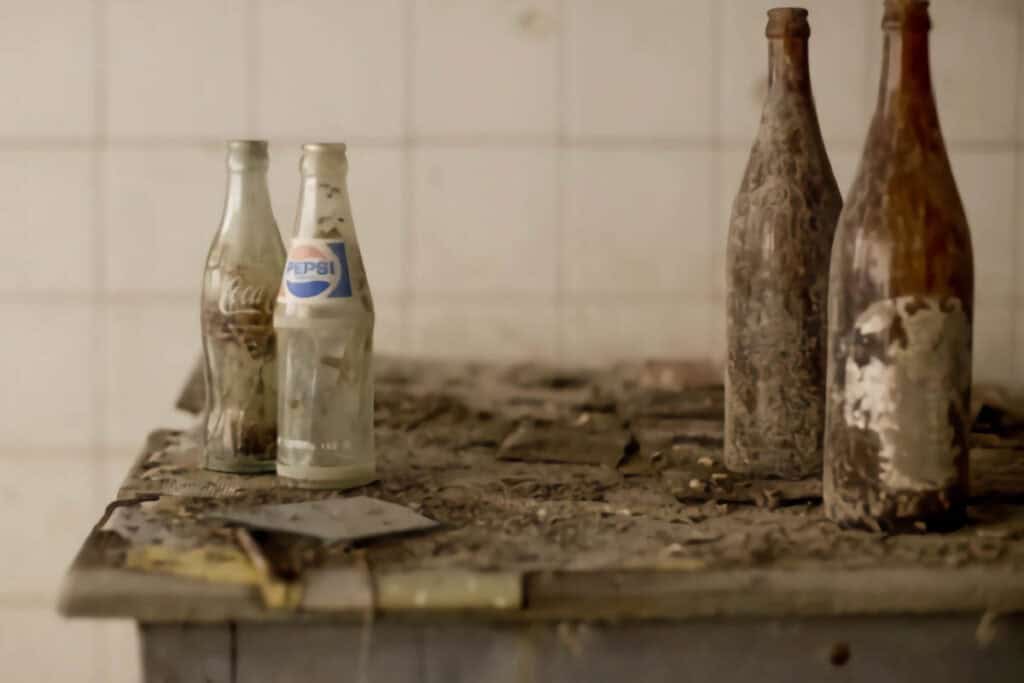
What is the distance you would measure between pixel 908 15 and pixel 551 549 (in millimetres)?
377

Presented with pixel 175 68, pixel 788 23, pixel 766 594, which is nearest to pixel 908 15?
pixel 788 23

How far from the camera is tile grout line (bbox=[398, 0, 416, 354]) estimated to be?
1.49 m

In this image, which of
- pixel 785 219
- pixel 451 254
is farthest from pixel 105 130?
pixel 785 219

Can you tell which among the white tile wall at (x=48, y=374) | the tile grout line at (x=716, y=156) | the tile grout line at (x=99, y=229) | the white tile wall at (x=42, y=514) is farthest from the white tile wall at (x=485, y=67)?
the white tile wall at (x=42, y=514)

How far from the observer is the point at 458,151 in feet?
4.92

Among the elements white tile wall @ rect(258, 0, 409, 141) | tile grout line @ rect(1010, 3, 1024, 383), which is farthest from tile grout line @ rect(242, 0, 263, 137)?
tile grout line @ rect(1010, 3, 1024, 383)

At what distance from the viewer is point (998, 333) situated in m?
1.53

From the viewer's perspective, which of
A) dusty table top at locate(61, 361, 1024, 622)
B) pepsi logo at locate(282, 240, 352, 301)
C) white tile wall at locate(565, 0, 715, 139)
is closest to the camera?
dusty table top at locate(61, 361, 1024, 622)

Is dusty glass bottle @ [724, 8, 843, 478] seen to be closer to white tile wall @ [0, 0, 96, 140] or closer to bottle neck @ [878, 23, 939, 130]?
bottle neck @ [878, 23, 939, 130]

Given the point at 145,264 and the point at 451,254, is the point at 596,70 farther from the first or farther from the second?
the point at 145,264

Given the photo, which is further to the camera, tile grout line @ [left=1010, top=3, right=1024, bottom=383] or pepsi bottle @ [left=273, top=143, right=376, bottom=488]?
tile grout line @ [left=1010, top=3, right=1024, bottom=383]

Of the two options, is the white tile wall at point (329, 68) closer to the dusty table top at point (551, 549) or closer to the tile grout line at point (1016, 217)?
the dusty table top at point (551, 549)

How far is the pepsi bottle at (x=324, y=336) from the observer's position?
0.86 m

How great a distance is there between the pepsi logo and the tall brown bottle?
1.09 feet
